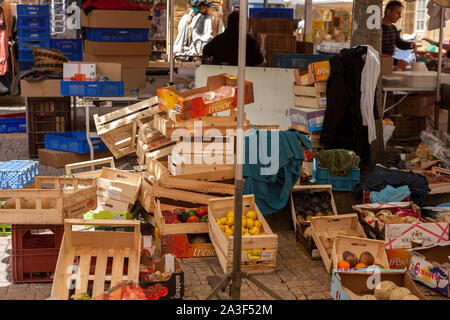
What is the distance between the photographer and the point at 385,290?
437 cm

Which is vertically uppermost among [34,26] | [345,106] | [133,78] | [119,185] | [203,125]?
[34,26]

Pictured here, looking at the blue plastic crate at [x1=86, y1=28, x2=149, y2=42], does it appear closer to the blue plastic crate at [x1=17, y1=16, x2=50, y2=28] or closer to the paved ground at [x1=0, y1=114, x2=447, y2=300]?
the paved ground at [x1=0, y1=114, x2=447, y2=300]

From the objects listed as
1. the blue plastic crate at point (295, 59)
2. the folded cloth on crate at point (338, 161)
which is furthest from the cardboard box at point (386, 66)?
the folded cloth on crate at point (338, 161)

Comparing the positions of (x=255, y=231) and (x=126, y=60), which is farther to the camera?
(x=126, y=60)

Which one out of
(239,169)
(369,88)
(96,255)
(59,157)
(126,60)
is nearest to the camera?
(239,169)

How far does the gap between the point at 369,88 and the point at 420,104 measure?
3.04 metres

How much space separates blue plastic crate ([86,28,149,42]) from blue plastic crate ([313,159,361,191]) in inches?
165

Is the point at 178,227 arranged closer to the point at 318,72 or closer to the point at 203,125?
the point at 203,125

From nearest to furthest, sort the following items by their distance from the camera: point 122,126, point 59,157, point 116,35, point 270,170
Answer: point 270,170 < point 122,126 < point 59,157 < point 116,35

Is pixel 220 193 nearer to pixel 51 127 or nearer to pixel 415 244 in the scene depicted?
pixel 415 244

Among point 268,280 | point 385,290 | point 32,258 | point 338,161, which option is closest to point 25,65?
point 338,161

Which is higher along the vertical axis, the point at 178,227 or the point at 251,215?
the point at 251,215

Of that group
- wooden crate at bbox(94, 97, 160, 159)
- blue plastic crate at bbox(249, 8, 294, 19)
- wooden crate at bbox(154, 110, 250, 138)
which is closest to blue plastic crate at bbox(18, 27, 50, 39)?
blue plastic crate at bbox(249, 8, 294, 19)

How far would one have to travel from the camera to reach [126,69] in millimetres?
9938
